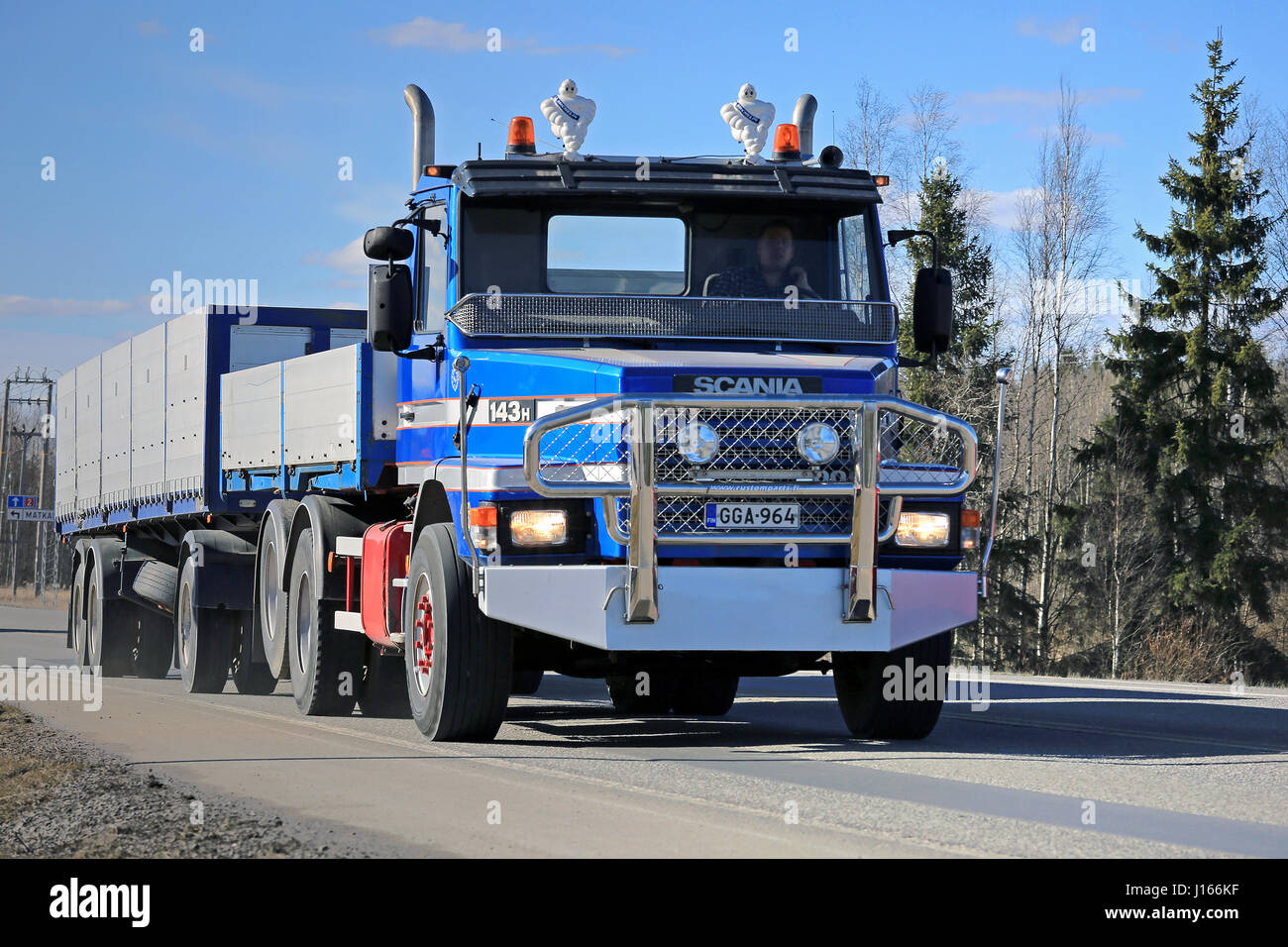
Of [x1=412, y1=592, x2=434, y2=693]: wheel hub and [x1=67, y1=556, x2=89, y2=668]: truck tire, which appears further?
[x1=67, y1=556, x2=89, y2=668]: truck tire

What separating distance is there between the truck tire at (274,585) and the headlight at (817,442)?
570 cm

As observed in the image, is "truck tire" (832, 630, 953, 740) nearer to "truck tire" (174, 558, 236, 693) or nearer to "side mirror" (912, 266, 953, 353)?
"side mirror" (912, 266, 953, 353)

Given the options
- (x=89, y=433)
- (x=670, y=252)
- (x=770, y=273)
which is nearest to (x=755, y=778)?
(x=770, y=273)

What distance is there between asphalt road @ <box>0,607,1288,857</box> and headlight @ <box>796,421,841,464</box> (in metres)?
1.74

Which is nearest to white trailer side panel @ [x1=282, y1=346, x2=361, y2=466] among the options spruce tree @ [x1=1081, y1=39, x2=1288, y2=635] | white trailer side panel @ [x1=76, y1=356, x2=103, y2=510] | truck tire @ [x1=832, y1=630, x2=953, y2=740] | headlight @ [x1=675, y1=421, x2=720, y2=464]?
headlight @ [x1=675, y1=421, x2=720, y2=464]

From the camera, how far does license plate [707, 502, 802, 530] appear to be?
362 inches

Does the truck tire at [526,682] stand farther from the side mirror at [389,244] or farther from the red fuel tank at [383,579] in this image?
the side mirror at [389,244]

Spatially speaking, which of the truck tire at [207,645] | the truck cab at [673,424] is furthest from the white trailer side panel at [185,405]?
the truck cab at [673,424]

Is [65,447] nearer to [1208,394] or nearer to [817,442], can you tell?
[817,442]

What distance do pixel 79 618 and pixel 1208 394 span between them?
2754cm

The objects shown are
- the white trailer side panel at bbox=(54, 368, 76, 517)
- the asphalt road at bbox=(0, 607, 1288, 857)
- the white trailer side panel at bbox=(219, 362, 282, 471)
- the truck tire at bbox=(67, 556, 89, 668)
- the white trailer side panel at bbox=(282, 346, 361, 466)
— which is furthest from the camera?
the white trailer side panel at bbox=(54, 368, 76, 517)

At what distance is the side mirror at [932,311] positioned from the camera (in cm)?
1097
